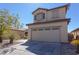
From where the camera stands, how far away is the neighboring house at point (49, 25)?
19.0ft

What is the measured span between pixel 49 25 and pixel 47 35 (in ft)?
1.17

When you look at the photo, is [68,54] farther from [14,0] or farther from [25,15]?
[14,0]

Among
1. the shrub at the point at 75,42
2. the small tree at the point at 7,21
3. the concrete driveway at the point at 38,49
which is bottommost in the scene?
the concrete driveway at the point at 38,49

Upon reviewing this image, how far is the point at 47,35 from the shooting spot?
6004 mm

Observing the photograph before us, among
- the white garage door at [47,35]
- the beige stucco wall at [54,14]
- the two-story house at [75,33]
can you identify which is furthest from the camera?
the white garage door at [47,35]

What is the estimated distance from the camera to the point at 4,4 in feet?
19.2

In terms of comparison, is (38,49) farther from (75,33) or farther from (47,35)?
(75,33)

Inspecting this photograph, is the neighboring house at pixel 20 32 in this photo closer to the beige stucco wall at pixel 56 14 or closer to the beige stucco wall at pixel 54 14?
the beige stucco wall at pixel 54 14

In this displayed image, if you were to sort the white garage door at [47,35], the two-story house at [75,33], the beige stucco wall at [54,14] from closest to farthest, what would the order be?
the two-story house at [75,33], the beige stucco wall at [54,14], the white garage door at [47,35]

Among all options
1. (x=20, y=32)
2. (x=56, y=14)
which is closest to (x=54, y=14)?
(x=56, y=14)

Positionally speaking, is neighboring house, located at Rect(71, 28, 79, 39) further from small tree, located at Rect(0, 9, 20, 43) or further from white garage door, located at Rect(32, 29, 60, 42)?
small tree, located at Rect(0, 9, 20, 43)

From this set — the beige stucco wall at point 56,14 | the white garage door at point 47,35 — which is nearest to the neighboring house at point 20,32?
the white garage door at point 47,35

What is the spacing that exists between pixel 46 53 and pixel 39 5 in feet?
5.10
